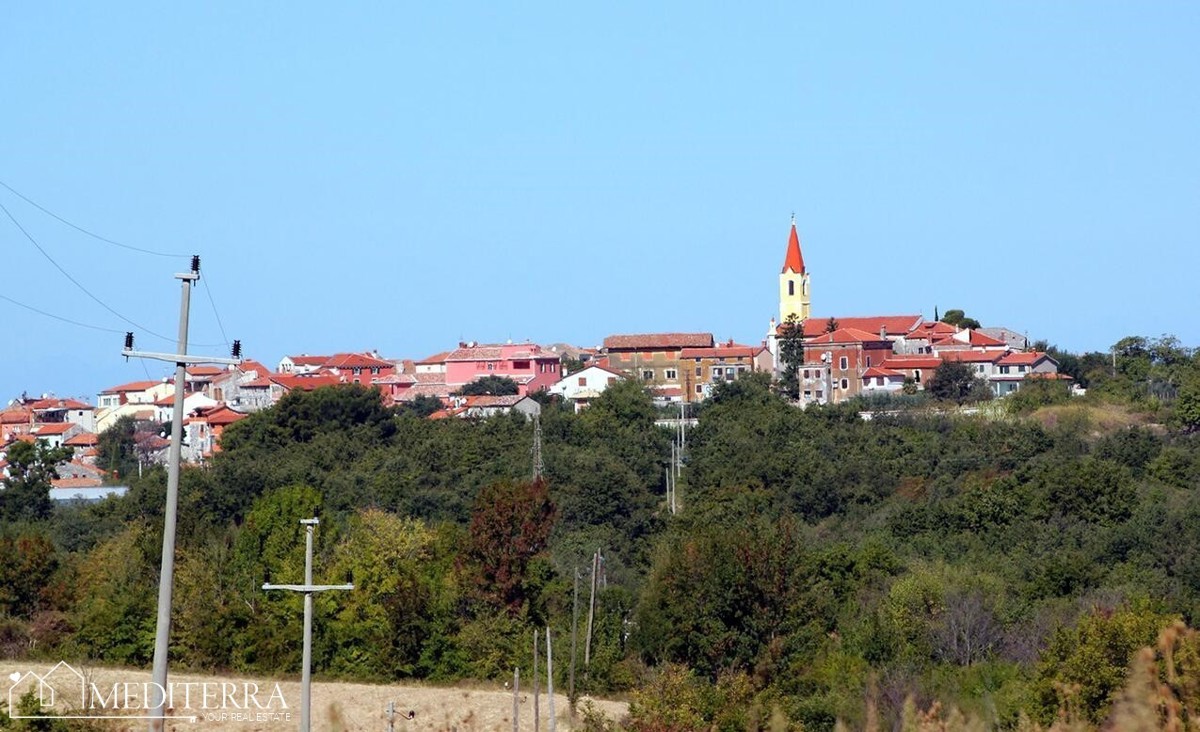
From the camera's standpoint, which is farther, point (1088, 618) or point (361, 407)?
point (361, 407)

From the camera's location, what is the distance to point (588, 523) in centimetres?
4062

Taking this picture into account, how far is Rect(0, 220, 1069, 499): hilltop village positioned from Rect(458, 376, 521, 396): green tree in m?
0.17

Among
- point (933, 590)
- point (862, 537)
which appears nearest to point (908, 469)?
point (862, 537)

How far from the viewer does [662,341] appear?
69938mm

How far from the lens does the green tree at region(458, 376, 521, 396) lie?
66188mm

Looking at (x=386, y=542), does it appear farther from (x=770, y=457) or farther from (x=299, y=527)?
(x=770, y=457)

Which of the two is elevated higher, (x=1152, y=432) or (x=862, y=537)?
(x=1152, y=432)

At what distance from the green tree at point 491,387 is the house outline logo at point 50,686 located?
42035mm

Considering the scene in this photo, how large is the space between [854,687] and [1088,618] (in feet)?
11.6

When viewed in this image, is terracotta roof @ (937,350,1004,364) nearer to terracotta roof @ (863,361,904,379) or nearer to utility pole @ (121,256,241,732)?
terracotta roof @ (863,361,904,379)

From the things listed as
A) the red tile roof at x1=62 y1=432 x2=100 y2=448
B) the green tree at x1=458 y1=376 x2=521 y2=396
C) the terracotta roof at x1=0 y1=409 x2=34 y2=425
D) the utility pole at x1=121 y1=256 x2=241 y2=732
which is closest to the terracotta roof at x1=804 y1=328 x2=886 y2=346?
the green tree at x1=458 y1=376 x2=521 y2=396

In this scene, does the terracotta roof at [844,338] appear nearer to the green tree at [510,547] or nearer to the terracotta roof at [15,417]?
the green tree at [510,547]

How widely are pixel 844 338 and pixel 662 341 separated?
34.2ft

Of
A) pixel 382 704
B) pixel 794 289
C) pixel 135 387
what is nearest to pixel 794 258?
pixel 794 289
